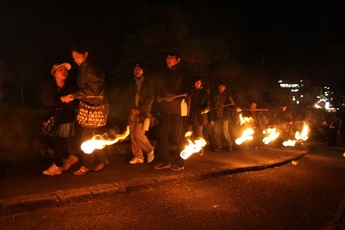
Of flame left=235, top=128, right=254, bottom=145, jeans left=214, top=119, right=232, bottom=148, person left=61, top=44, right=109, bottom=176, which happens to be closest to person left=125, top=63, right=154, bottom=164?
person left=61, top=44, right=109, bottom=176

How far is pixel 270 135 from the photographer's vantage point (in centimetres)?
1219

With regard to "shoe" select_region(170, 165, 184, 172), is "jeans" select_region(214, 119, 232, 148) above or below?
above

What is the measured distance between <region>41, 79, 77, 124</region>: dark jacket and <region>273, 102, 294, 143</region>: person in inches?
356

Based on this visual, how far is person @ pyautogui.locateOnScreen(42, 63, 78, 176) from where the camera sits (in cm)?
591

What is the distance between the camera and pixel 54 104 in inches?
234

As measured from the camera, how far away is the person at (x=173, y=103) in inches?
265

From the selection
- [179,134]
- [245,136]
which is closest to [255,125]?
[245,136]

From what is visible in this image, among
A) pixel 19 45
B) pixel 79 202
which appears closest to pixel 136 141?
pixel 79 202

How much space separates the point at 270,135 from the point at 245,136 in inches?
77.5

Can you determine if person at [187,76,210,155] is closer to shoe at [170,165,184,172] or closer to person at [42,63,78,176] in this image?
shoe at [170,165,184,172]

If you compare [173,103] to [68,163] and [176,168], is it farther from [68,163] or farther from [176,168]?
[68,163]

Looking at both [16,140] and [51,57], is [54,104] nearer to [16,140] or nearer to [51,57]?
[16,140]

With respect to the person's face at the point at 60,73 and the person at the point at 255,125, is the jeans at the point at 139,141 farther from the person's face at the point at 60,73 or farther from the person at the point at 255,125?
the person at the point at 255,125

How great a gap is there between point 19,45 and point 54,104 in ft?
23.2
